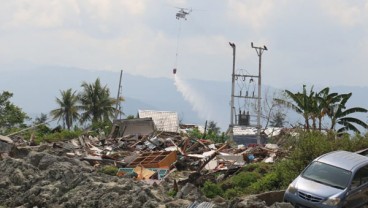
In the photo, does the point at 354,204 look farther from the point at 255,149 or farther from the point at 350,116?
the point at 350,116

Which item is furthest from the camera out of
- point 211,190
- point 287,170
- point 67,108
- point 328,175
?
point 67,108

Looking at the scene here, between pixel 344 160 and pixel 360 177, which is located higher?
pixel 344 160

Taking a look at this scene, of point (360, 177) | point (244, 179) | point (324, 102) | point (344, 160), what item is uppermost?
point (324, 102)

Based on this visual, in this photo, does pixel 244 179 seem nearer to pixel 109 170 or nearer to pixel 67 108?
pixel 109 170

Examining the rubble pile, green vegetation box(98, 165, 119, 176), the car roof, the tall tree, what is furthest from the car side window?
the tall tree

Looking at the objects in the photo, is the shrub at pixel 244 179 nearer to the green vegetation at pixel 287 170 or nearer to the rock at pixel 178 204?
the green vegetation at pixel 287 170

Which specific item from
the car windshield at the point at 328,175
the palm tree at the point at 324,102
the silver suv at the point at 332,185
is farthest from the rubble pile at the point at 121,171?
the palm tree at the point at 324,102

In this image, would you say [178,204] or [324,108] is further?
[324,108]

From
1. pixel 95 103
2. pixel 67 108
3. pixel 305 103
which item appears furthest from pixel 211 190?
pixel 67 108
